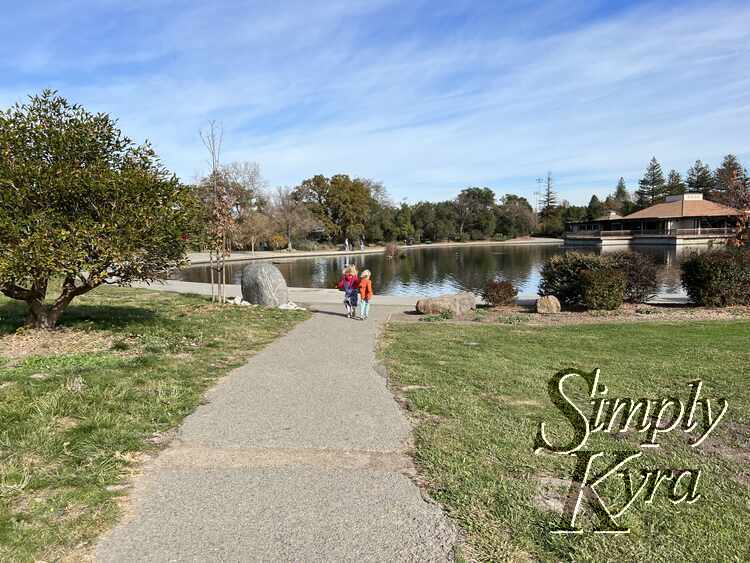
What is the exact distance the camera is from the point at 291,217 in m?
55.3

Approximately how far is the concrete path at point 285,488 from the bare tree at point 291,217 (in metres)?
50.1

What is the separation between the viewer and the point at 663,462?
3920mm

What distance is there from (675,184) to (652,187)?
Result: 3.73 meters

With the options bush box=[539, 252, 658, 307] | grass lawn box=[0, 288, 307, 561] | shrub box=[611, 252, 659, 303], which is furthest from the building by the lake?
grass lawn box=[0, 288, 307, 561]

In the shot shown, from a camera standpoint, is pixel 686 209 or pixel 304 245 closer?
pixel 686 209

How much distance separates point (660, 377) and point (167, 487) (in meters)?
5.63

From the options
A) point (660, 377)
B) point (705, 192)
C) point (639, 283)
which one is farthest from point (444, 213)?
point (660, 377)

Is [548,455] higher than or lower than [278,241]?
lower

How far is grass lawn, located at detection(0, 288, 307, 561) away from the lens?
10.2 feet

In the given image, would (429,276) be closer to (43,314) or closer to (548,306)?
(548,306)

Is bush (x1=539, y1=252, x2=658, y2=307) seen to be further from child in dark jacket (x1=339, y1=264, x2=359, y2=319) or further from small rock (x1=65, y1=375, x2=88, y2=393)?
small rock (x1=65, y1=375, x2=88, y2=393)

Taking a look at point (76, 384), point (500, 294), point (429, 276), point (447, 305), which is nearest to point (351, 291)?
point (447, 305)

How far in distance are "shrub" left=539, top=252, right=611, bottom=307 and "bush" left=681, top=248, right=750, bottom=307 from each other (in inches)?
85.5

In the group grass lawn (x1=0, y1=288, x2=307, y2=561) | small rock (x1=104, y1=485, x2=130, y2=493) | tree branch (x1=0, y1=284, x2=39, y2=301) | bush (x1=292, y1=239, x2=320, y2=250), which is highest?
bush (x1=292, y1=239, x2=320, y2=250)
